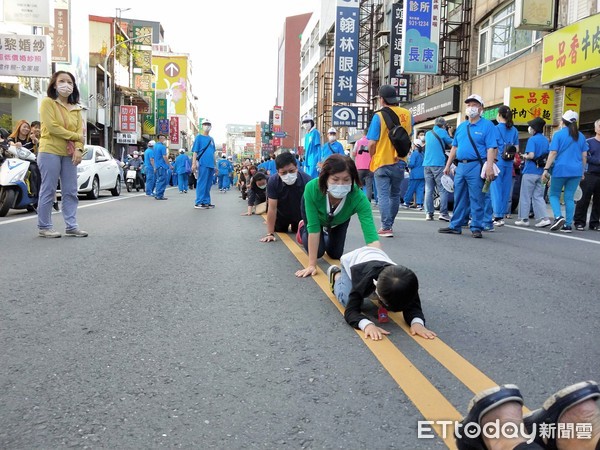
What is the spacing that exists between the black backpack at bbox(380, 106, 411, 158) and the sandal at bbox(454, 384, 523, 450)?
5.88 metres

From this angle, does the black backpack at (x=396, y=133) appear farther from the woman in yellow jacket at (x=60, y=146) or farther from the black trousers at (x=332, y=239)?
the woman in yellow jacket at (x=60, y=146)

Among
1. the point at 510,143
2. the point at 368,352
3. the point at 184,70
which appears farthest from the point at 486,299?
the point at 184,70

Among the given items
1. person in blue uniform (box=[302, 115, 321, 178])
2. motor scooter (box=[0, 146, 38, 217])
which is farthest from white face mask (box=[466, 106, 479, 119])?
motor scooter (box=[0, 146, 38, 217])

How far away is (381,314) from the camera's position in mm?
3406

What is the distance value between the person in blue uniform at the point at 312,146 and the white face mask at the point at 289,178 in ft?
18.1

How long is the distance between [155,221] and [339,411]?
7496 millimetres

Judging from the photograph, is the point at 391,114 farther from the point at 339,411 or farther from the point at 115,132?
the point at 115,132

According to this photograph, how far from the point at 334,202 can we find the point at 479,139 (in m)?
3.95

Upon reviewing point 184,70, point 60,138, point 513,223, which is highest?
point 184,70

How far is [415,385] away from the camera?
248 centimetres

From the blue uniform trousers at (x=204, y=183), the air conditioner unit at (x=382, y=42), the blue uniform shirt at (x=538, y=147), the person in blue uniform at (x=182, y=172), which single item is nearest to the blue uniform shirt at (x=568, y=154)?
the blue uniform shirt at (x=538, y=147)

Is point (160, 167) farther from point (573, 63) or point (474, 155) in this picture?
point (573, 63)

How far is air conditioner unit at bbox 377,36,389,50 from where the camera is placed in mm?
33156

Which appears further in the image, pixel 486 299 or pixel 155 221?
pixel 155 221
